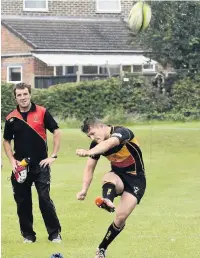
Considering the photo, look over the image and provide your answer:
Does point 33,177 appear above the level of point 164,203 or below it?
above

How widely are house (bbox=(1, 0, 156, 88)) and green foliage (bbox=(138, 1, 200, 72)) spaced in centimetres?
264

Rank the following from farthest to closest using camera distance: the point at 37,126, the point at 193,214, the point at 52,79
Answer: the point at 52,79 < the point at 193,214 < the point at 37,126

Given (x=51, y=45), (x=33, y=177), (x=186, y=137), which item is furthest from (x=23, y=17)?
(x=33, y=177)

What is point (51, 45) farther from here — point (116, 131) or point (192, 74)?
point (116, 131)

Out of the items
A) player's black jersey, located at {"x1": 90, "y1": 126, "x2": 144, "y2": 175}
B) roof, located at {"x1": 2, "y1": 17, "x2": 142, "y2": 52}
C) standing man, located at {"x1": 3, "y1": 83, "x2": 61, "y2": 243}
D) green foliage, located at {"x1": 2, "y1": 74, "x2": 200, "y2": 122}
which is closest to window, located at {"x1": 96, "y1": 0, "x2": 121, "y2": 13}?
roof, located at {"x1": 2, "y1": 17, "x2": 142, "y2": 52}

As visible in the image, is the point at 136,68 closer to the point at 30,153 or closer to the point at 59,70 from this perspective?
the point at 59,70

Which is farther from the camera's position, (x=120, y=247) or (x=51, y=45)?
(x=51, y=45)

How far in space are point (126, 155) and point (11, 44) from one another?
31298 millimetres

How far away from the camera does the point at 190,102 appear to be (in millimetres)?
32938

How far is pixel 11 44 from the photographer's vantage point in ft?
135

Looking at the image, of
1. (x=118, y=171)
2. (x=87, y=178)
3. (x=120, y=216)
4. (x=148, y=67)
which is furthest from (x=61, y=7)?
(x=120, y=216)

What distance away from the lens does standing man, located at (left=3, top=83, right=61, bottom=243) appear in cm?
1146

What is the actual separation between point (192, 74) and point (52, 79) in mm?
6622

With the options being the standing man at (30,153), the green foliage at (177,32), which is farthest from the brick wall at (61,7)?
the standing man at (30,153)
